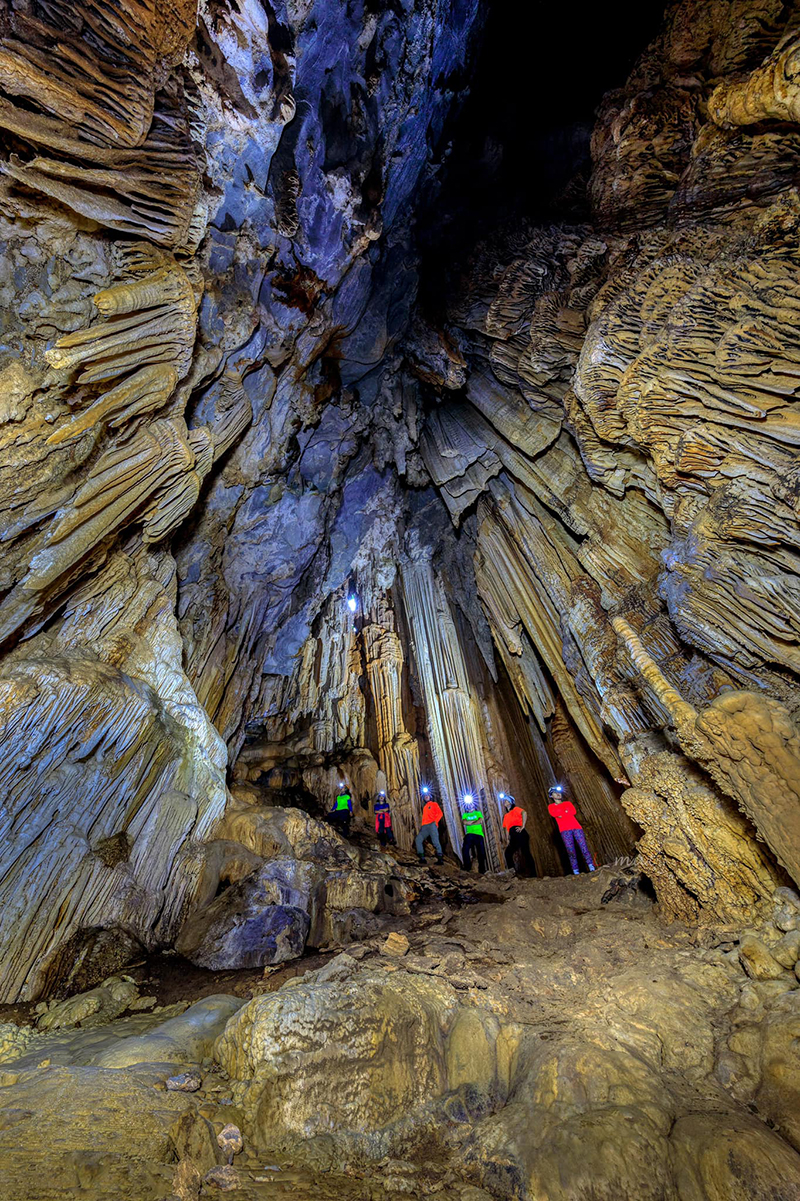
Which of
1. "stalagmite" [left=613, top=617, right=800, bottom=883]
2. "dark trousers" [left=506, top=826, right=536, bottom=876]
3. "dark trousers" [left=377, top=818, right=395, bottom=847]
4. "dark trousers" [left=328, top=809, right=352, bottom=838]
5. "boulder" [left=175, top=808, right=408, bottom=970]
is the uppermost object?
"stalagmite" [left=613, top=617, right=800, bottom=883]

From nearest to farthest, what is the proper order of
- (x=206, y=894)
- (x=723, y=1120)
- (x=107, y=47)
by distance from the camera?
1. (x=723, y=1120)
2. (x=107, y=47)
3. (x=206, y=894)

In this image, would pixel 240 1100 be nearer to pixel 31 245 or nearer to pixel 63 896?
pixel 63 896

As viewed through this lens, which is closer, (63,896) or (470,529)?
(63,896)

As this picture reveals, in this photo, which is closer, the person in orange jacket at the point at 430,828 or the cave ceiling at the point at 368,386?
the cave ceiling at the point at 368,386

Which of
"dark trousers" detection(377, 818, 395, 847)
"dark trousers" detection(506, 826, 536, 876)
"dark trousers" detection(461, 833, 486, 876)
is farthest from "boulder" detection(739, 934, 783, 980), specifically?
"dark trousers" detection(377, 818, 395, 847)

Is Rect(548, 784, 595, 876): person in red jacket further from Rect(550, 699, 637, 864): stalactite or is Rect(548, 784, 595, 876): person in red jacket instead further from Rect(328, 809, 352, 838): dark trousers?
Rect(328, 809, 352, 838): dark trousers

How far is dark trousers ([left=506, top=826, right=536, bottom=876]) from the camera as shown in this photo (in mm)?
9141

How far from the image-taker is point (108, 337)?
4.09 meters

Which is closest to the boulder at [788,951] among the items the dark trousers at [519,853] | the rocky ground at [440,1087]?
the rocky ground at [440,1087]

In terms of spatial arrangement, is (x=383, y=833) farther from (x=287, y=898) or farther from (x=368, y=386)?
(x=368, y=386)

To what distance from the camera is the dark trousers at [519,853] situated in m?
9.14

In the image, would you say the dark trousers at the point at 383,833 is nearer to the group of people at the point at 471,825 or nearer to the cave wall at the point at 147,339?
the group of people at the point at 471,825

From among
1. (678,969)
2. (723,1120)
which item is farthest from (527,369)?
(723,1120)

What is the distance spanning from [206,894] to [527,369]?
876cm
